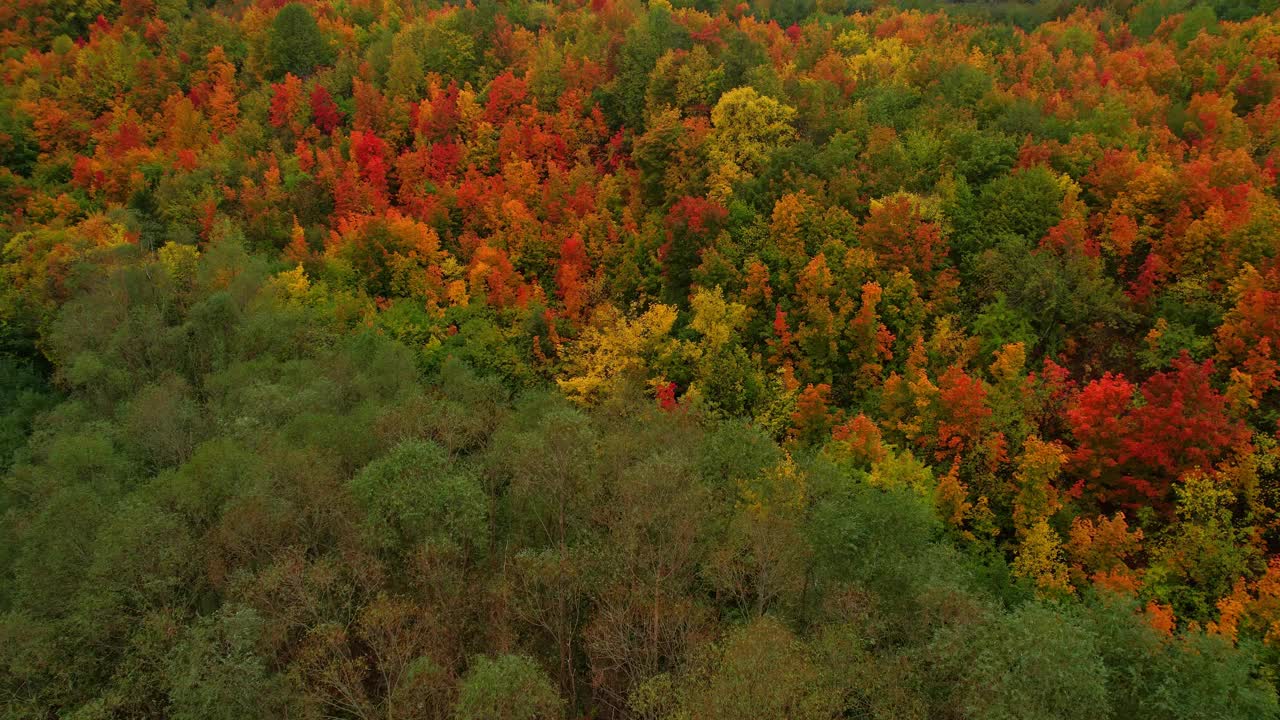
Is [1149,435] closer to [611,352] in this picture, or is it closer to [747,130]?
[611,352]

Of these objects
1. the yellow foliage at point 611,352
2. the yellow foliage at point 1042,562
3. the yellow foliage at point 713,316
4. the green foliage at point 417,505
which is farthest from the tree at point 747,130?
the green foliage at point 417,505

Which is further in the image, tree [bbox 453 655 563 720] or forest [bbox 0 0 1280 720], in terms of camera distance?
forest [bbox 0 0 1280 720]

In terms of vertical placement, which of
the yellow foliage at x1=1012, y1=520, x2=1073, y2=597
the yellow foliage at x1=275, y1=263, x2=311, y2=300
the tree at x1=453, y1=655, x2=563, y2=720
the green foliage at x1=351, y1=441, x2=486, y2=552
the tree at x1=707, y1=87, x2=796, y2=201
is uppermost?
the tree at x1=707, y1=87, x2=796, y2=201

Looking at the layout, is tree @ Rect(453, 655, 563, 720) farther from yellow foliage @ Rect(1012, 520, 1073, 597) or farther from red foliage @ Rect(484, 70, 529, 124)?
red foliage @ Rect(484, 70, 529, 124)

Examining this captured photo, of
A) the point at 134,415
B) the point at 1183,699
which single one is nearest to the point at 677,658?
the point at 1183,699

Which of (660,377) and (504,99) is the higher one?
(504,99)

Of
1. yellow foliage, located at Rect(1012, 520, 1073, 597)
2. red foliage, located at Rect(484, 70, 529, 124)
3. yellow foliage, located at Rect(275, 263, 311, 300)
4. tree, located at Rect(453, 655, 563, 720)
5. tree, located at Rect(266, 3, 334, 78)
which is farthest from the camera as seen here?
tree, located at Rect(266, 3, 334, 78)

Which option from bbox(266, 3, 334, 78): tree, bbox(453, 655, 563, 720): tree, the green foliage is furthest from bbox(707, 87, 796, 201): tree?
bbox(266, 3, 334, 78): tree

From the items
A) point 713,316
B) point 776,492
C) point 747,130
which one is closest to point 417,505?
point 776,492

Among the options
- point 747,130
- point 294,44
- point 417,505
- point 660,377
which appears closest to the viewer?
point 417,505
